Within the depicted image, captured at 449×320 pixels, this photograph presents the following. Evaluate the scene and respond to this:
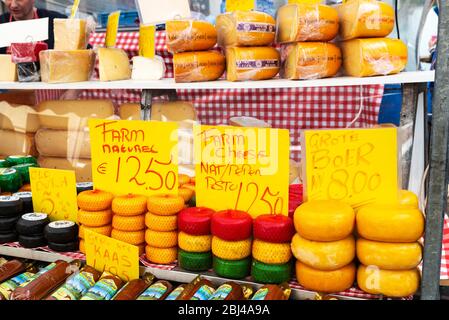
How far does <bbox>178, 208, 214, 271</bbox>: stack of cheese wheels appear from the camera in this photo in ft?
4.16

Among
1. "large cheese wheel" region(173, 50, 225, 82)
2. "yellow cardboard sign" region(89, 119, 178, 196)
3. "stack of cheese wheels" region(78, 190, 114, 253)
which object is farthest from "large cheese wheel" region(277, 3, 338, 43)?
"stack of cheese wheels" region(78, 190, 114, 253)

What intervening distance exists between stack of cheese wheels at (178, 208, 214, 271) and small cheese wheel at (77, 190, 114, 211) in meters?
0.27

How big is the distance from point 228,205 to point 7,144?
1335 millimetres

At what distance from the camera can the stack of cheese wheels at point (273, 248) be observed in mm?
1192

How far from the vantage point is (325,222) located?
110cm

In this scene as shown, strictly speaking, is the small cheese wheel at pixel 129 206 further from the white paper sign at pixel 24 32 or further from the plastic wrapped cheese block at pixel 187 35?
the white paper sign at pixel 24 32

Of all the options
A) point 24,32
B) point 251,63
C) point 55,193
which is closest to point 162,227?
point 55,193

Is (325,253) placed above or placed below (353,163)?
below

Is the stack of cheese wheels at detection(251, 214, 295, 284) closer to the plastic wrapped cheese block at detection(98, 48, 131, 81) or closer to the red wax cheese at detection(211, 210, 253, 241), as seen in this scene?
the red wax cheese at detection(211, 210, 253, 241)

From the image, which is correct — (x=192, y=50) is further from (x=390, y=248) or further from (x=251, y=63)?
(x=390, y=248)

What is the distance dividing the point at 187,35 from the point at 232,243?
27.2 inches

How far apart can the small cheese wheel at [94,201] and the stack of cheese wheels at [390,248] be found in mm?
791
